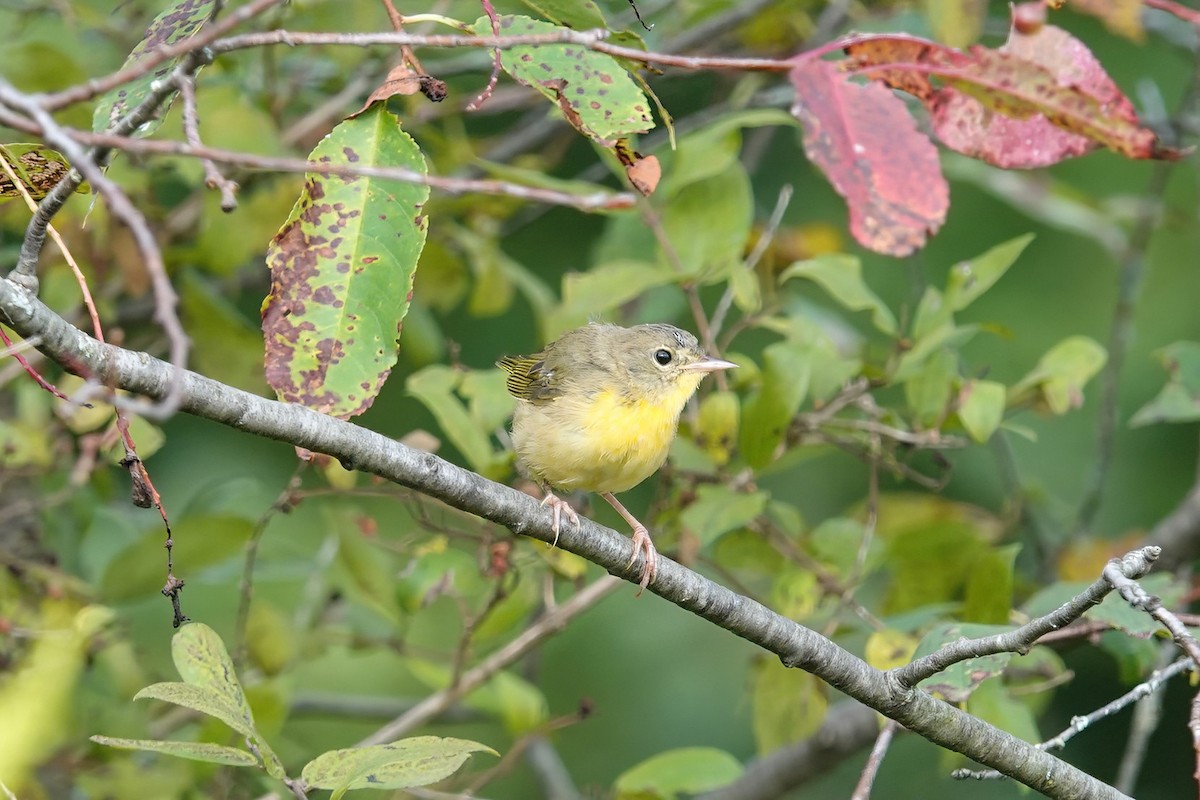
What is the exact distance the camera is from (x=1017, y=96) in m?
2.27

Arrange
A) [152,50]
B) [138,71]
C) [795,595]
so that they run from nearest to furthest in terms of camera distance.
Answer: [138,71] → [152,50] → [795,595]

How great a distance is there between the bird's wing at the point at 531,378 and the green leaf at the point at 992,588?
1.20 meters

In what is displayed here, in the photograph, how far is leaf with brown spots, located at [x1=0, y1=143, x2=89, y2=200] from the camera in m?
2.04

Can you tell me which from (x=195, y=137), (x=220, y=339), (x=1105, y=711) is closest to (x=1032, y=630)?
(x=1105, y=711)

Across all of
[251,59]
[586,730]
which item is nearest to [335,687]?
[586,730]

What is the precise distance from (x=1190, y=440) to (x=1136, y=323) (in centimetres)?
61

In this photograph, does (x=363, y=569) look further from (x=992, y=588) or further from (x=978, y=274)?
(x=978, y=274)

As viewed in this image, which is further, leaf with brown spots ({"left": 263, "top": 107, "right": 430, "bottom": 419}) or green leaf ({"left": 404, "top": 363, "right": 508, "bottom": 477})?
green leaf ({"left": 404, "top": 363, "right": 508, "bottom": 477})

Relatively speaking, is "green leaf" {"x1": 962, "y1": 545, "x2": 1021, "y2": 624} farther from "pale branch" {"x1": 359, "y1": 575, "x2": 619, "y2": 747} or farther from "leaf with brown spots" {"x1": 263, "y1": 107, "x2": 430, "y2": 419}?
"leaf with brown spots" {"x1": 263, "y1": 107, "x2": 430, "y2": 419}

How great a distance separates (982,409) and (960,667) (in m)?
0.90

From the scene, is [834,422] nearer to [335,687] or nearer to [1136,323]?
[335,687]

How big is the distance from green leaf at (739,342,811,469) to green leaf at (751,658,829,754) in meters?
0.57

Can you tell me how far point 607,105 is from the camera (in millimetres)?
2129

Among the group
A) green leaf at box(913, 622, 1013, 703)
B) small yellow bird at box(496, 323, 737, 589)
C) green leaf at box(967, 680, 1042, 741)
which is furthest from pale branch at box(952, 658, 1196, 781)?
small yellow bird at box(496, 323, 737, 589)
